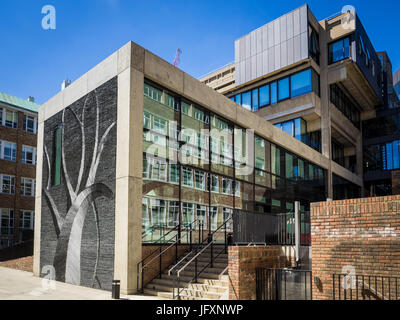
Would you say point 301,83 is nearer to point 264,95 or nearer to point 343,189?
point 264,95

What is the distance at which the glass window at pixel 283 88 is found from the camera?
30344 mm

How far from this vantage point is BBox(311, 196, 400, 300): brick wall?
777 cm

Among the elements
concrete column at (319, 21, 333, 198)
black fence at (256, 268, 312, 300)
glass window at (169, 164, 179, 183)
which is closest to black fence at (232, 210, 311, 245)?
black fence at (256, 268, 312, 300)

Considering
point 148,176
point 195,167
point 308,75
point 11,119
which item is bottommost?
point 148,176

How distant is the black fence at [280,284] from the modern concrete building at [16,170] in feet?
91.4

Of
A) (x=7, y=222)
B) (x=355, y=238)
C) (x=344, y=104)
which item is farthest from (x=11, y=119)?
(x=355, y=238)

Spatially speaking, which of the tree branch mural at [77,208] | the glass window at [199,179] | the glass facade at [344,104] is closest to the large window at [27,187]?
the tree branch mural at [77,208]

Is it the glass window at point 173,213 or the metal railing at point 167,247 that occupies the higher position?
the glass window at point 173,213

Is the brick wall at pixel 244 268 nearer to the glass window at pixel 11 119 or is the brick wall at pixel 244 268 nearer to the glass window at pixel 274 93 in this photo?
the glass window at pixel 274 93

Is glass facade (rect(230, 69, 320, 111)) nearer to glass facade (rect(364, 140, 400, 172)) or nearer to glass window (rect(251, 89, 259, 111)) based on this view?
glass window (rect(251, 89, 259, 111))

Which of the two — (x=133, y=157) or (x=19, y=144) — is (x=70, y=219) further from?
(x=19, y=144)

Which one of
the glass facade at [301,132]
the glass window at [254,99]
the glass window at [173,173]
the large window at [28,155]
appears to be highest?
the glass window at [254,99]

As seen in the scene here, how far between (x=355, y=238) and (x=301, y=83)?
2345 centimetres

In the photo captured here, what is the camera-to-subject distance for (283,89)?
30672 millimetres
